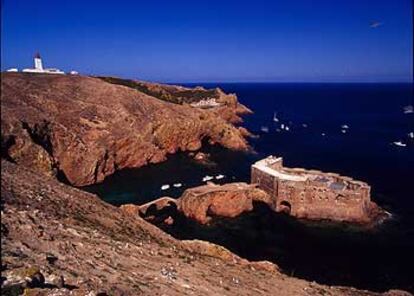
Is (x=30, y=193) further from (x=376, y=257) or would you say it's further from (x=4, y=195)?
(x=376, y=257)

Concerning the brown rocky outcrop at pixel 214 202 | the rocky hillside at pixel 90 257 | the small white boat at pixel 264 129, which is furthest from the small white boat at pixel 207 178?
the small white boat at pixel 264 129

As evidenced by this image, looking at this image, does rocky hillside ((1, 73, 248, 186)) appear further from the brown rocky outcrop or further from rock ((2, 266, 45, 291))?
rock ((2, 266, 45, 291))

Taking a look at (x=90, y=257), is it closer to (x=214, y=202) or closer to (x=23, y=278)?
(x=23, y=278)

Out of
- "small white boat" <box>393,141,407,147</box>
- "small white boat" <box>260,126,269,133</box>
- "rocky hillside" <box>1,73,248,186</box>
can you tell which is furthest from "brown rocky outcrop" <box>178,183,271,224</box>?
"small white boat" <box>260,126,269,133</box>

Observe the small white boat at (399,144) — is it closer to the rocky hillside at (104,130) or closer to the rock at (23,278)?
the rocky hillside at (104,130)

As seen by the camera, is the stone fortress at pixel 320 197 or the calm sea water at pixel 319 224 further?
the stone fortress at pixel 320 197

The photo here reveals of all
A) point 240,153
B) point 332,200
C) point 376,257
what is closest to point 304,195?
point 332,200
